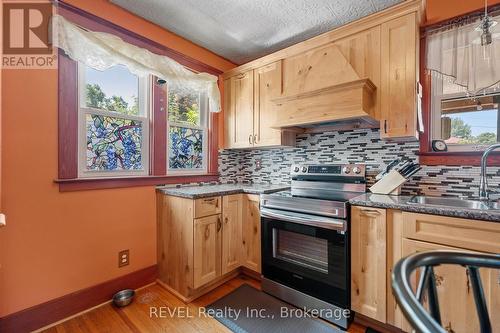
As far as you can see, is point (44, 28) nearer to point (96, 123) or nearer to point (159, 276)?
point (96, 123)

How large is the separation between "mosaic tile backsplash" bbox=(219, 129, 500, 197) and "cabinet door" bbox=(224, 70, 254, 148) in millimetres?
290

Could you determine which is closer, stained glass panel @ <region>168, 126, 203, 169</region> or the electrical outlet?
the electrical outlet

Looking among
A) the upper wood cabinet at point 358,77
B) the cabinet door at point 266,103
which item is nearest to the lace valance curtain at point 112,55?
the cabinet door at point 266,103

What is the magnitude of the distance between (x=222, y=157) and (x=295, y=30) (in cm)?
156

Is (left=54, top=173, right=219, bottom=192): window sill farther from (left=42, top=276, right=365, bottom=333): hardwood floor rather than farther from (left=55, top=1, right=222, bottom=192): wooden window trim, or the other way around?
(left=42, top=276, right=365, bottom=333): hardwood floor

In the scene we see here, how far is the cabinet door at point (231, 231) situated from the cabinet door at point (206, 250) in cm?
7

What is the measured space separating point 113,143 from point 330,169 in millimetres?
1956

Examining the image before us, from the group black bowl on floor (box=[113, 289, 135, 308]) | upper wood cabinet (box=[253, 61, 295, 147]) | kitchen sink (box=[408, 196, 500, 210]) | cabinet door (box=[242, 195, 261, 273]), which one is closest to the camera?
kitchen sink (box=[408, 196, 500, 210])

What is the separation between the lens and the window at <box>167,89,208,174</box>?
249 centimetres

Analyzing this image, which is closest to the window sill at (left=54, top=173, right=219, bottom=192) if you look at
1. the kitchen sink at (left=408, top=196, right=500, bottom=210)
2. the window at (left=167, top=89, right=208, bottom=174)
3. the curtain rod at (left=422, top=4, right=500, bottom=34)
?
the window at (left=167, top=89, right=208, bottom=174)

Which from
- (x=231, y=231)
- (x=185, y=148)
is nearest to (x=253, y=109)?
(x=185, y=148)

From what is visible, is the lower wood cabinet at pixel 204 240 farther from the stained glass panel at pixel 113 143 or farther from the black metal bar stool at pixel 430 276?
the black metal bar stool at pixel 430 276

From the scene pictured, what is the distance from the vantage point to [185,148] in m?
2.61

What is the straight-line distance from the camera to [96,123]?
1.95 meters
